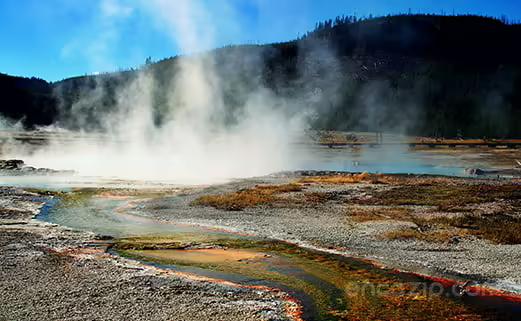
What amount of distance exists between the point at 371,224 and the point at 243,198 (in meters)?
7.54

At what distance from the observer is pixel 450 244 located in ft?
45.1

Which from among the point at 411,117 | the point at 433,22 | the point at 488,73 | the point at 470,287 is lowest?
the point at 470,287

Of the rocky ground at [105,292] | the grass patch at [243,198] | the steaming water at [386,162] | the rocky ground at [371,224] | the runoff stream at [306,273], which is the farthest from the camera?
the steaming water at [386,162]

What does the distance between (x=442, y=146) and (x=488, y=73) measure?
67.1 m

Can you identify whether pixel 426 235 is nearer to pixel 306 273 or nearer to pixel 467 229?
pixel 467 229

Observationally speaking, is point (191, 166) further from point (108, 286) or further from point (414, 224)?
point (108, 286)

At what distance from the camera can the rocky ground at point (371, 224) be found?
38.8 ft

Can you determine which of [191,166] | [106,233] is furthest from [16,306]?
[191,166]

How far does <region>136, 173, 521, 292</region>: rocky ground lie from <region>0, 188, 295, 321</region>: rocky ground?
4.58 meters

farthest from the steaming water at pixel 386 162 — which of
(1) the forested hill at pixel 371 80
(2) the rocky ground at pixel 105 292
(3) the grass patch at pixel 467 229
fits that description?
(1) the forested hill at pixel 371 80

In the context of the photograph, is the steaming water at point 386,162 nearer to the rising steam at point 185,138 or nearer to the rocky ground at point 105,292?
the rising steam at point 185,138

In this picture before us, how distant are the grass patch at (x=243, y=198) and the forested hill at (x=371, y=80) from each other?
70129mm

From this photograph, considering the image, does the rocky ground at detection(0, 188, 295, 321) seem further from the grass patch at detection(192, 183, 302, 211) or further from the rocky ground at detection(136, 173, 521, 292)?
the grass patch at detection(192, 183, 302, 211)

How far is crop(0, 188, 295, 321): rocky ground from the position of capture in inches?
330
